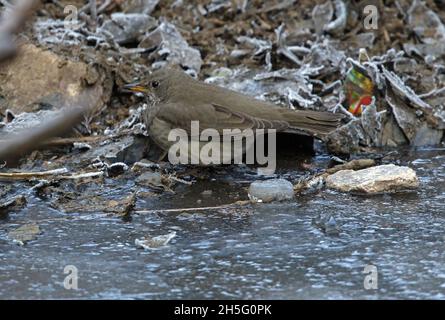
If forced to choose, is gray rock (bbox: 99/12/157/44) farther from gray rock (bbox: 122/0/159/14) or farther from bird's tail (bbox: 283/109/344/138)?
bird's tail (bbox: 283/109/344/138)

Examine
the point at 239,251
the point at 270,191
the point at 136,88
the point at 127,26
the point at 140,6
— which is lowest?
the point at 239,251

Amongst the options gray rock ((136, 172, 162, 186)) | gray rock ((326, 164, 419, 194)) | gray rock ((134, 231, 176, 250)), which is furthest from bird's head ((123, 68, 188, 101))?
gray rock ((134, 231, 176, 250))

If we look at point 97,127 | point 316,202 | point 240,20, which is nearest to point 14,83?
point 97,127

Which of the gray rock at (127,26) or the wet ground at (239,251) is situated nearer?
the wet ground at (239,251)

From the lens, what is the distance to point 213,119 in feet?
18.6

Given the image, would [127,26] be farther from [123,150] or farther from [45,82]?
[123,150]

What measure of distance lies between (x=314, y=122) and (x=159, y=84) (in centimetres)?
126

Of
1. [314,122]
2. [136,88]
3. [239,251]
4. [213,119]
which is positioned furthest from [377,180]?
[136,88]

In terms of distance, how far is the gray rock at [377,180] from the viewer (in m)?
5.02

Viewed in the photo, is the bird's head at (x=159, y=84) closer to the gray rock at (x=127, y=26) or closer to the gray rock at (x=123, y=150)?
the gray rock at (x=123, y=150)

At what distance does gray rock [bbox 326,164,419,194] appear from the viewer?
502cm

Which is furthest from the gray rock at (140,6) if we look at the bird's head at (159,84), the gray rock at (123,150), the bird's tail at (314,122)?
the bird's tail at (314,122)

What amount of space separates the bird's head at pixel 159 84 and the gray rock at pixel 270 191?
1370mm

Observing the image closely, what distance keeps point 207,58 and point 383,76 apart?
5.47ft
